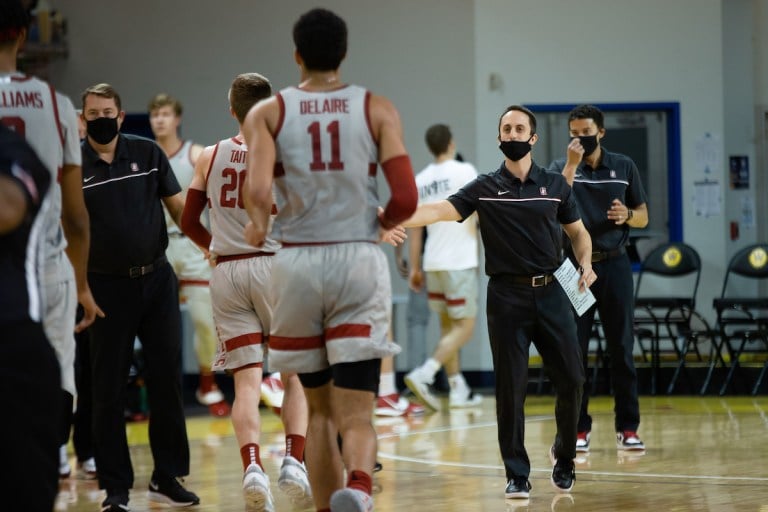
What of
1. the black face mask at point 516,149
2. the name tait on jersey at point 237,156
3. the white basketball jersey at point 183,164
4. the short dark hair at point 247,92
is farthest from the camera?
the white basketball jersey at point 183,164

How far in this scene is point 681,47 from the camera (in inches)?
496

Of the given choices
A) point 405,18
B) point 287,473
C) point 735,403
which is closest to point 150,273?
point 287,473

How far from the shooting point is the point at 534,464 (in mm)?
7574

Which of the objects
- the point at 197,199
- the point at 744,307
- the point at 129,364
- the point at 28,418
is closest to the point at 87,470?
the point at 129,364

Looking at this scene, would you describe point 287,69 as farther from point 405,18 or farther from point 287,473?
point 287,473

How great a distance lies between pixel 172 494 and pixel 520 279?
6.62 feet

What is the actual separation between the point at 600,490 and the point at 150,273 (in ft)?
8.22

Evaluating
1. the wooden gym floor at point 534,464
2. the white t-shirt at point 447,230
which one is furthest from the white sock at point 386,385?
the white t-shirt at point 447,230

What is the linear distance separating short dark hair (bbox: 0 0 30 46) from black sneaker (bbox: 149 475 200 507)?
2.95 m

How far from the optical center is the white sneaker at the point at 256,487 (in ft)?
18.4

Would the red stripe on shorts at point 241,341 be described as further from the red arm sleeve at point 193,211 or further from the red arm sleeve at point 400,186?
the red arm sleeve at point 400,186

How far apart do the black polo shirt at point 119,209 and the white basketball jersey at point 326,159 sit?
70.9 inches

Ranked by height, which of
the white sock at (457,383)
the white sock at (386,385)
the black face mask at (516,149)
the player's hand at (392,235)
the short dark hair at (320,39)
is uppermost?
the short dark hair at (320,39)

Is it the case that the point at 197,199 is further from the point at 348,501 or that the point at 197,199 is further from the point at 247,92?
the point at 348,501
